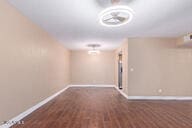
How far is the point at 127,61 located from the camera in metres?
6.40

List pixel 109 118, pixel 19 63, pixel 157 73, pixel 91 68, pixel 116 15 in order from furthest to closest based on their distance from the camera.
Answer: pixel 91 68
pixel 157 73
pixel 109 118
pixel 19 63
pixel 116 15

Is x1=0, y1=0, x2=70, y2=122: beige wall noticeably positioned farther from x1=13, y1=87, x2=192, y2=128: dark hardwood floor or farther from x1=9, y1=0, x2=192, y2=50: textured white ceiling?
x1=13, y1=87, x2=192, y2=128: dark hardwood floor

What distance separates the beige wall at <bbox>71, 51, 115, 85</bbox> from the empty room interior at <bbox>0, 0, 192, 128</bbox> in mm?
3839

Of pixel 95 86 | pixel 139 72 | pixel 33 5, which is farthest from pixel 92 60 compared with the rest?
pixel 33 5

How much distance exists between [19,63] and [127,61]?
13.4 feet

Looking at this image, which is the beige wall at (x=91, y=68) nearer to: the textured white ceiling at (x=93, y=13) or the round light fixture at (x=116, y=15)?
the textured white ceiling at (x=93, y=13)

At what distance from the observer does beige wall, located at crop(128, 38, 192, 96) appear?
632 cm

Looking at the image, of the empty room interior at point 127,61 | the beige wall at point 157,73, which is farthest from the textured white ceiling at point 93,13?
the beige wall at point 157,73

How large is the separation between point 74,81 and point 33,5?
7.76m

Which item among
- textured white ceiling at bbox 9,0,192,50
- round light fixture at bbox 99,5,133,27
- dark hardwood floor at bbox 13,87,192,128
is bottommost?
dark hardwood floor at bbox 13,87,192,128

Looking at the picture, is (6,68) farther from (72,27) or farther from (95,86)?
(95,86)

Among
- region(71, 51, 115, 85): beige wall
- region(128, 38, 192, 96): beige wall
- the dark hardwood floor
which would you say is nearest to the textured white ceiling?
region(128, 38, 192, 96): beige wall

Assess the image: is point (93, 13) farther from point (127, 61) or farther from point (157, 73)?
point (157, 73)

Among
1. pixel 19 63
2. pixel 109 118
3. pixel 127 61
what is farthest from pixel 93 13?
pixel 127 61
